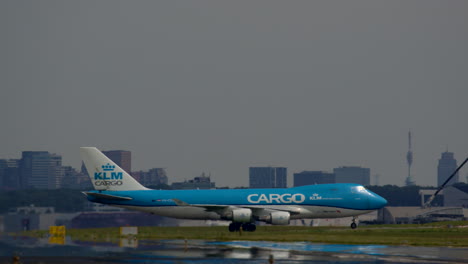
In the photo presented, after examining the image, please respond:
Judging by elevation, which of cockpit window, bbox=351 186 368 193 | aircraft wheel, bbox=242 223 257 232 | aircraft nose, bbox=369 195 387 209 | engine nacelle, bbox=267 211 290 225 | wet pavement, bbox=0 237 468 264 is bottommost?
wet pavement, bbox=0 237 468 264

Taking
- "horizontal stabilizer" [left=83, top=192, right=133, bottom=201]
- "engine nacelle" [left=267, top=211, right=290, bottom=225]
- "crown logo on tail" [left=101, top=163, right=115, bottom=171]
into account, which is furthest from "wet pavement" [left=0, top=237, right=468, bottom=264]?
"crown logo on tail" [left=101, top=163, right=115, bottom=171]

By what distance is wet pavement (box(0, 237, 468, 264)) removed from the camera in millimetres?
39594

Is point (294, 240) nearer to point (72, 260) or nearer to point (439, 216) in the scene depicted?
point (72, 260)

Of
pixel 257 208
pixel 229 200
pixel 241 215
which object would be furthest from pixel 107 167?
pixel 257 208

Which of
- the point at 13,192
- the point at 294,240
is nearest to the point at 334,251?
the point at 294,240

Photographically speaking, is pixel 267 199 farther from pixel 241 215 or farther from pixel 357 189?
pixel 357 189

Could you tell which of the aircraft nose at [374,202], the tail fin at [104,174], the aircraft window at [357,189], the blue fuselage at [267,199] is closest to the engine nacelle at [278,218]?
the blue fuselage at [267,199]

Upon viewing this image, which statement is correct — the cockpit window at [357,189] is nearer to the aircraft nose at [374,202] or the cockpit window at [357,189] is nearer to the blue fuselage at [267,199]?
the blue fuselage at [267,199]

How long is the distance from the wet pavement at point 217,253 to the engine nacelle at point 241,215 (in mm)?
15037

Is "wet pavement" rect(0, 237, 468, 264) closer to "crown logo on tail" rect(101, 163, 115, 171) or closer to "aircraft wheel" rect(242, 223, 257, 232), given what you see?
"aircraft wheel" rect(242, 223, 257, 232)

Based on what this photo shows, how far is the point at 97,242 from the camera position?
180 feet

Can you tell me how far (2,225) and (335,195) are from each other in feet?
97.7

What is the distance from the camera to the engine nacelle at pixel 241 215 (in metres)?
69.4

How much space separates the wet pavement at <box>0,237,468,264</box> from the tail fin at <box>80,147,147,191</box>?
19.0m
